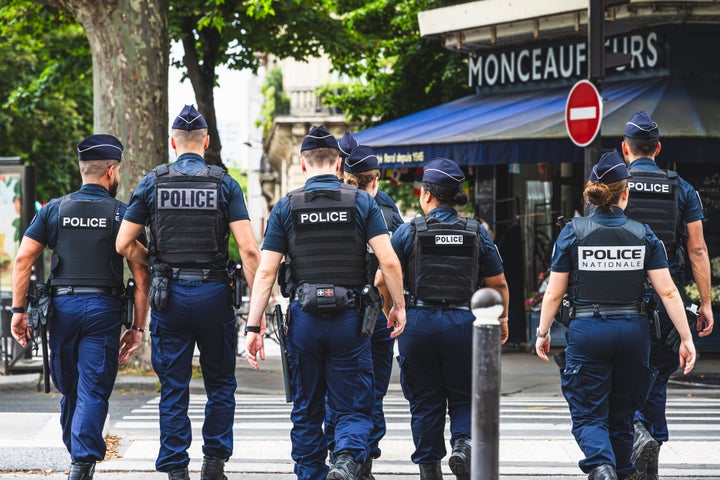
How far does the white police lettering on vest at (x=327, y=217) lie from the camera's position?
6.34 meters

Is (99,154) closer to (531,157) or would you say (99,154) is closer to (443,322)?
(443,322)

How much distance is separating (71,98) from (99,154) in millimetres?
28795

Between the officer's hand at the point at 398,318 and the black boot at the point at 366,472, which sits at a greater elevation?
the officer's hand at the point at 398,318

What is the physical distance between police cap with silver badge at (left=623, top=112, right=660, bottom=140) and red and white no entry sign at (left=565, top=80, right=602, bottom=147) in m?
4.36

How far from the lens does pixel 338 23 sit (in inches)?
838

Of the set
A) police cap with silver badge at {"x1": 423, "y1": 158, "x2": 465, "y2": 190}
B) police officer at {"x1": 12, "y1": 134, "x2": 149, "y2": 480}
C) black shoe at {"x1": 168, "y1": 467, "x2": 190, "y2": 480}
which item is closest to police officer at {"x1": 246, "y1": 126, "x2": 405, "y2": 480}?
police cap with silver badge at {"x1": 423, "y1": 158, "x2": 465, "y2": 190}

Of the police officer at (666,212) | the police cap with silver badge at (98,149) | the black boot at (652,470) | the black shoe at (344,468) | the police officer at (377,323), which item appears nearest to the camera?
the black shoe at (344,468)

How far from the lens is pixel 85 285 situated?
675 centimetres

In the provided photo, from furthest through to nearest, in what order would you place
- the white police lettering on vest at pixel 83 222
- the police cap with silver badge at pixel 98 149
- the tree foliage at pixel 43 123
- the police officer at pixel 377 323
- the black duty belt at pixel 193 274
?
the tree foliage at pixel 43 123 < the police officer at pixel 377 323 < the police cap with silver badge at pixel 98 149 < the white police lettering on vest at pixel 83 222 < the black duty belt at pixel 193 274

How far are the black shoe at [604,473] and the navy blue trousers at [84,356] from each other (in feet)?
8.70

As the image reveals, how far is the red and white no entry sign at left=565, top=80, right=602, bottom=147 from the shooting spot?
11734mm

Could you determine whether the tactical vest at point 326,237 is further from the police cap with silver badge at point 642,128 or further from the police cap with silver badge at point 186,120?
the police cap with silver badge at point 642,128

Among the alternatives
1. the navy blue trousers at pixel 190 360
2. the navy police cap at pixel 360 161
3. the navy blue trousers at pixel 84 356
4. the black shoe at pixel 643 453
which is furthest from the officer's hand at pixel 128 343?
the black shoe at pixel 643 453

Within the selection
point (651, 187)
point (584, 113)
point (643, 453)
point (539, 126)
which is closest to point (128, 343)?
point (643, 453)
